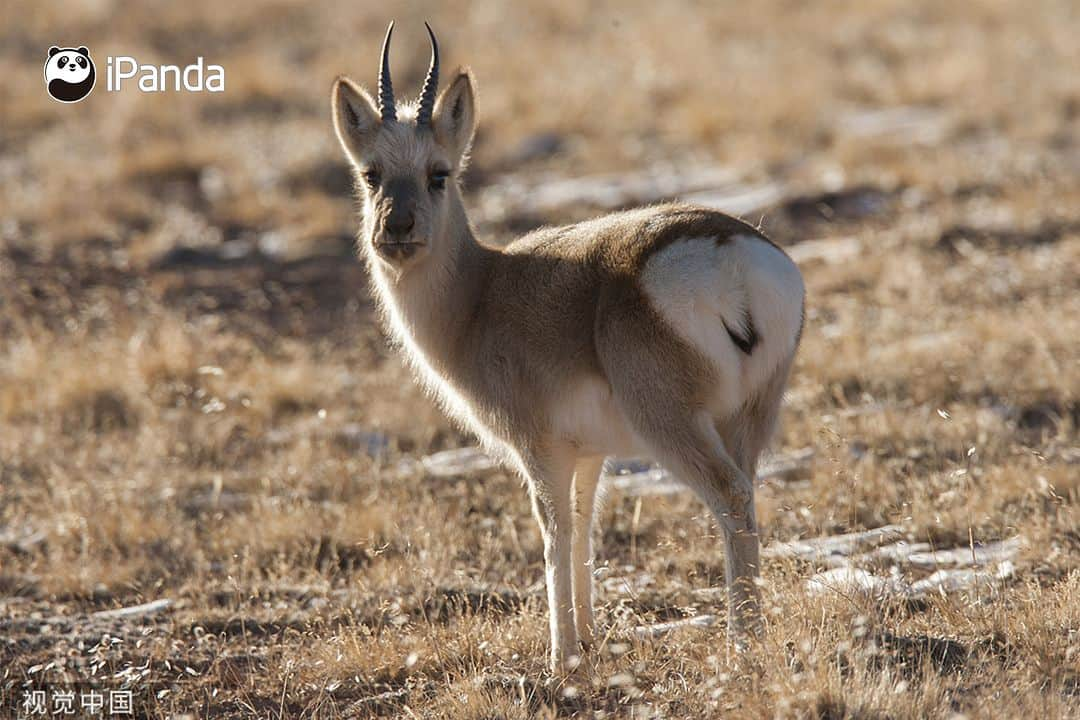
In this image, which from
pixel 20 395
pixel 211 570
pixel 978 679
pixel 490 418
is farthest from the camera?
pixel 20 395

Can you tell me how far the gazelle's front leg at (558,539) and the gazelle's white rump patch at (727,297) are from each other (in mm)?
837

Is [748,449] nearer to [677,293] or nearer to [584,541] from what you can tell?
[677,293]

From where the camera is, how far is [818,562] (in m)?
6.25

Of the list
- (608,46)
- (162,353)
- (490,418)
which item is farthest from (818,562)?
(608,46)

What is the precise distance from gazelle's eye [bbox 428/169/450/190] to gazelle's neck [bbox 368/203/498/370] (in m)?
0.16

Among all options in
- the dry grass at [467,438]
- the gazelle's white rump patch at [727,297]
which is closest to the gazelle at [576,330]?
the gazelle's white rump patch at [727,297]

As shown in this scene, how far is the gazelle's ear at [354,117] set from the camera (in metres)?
6.26

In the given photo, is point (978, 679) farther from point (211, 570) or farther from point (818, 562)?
point (211, 570)

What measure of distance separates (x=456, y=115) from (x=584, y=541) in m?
2.10

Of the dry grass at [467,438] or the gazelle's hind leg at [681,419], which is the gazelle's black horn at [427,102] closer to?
the gazelle's hind leg at [681,419]

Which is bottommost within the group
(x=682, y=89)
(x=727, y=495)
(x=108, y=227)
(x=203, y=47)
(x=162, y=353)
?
(x=727, y=495)

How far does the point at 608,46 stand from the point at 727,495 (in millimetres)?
16988

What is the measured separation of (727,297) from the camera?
17.0 feet

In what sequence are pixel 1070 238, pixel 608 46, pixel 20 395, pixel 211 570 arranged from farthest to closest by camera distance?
pixel 608 46
pixel 1070 238
pixel 20 395
pixel 211 570
